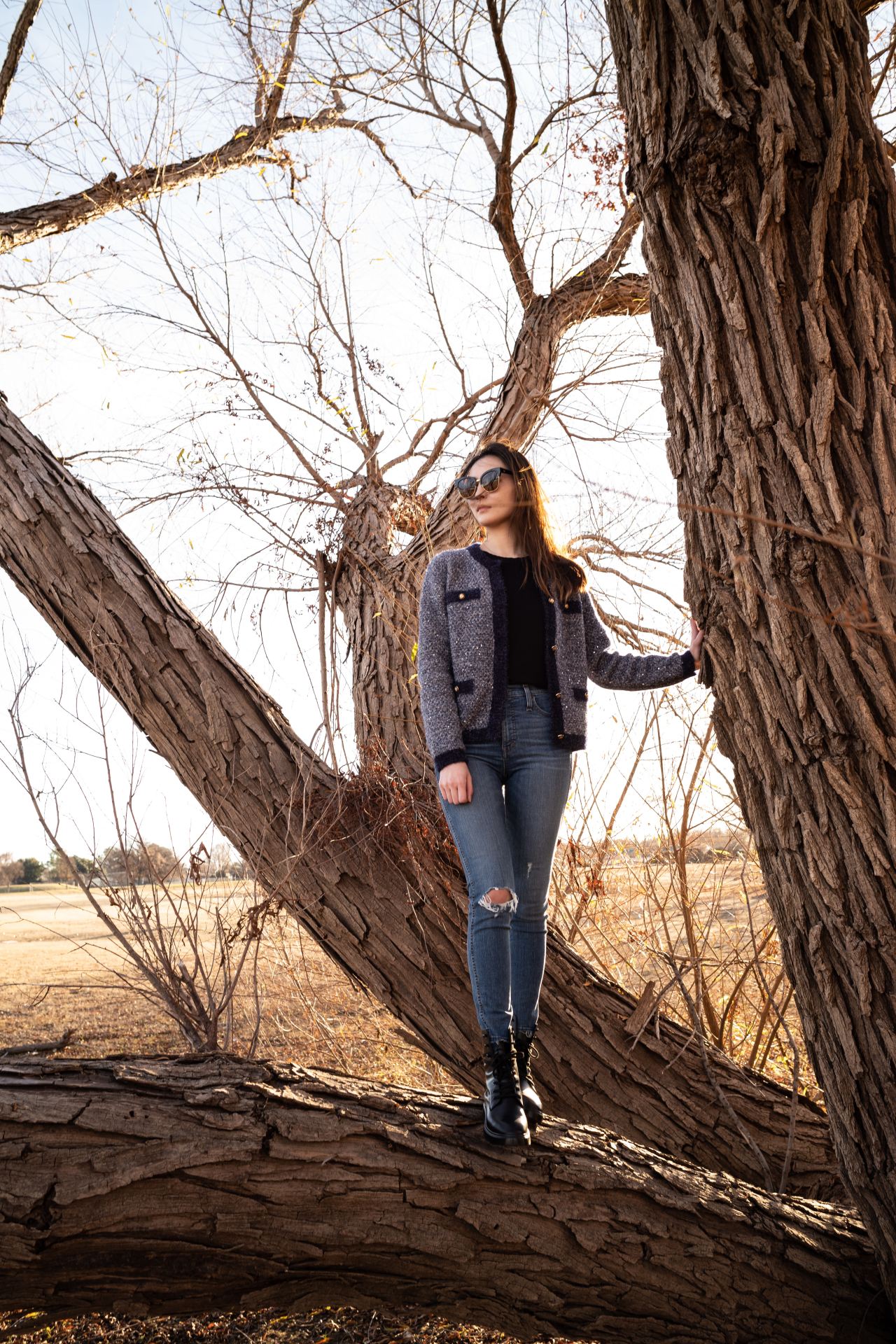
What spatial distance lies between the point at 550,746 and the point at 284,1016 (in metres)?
2.99

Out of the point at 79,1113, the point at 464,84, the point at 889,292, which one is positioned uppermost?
the point at 464,84

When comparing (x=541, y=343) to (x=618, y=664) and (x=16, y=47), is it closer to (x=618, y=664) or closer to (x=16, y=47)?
(x=618, y=664)

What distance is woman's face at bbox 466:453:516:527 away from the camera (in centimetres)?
281

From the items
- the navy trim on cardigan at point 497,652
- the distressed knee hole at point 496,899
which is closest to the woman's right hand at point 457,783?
the navy trim on cardigan at point 497,652

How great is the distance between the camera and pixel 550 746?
2.65 metres

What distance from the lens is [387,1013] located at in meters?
4.41

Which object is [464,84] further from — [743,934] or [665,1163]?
[665,1163]

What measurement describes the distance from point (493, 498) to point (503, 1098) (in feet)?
5.48

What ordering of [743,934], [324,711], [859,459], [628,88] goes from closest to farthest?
[859,459] → [628,88] → [324,711] → [743,934]

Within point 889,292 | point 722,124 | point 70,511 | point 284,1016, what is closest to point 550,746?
point 889,292

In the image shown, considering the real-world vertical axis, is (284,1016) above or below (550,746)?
below

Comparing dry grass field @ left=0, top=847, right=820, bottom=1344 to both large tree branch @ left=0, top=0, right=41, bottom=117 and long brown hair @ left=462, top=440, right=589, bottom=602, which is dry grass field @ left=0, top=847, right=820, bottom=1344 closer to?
long brown hair @ left=462, top=440, right=589, bottom=602

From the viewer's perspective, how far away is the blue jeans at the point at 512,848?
2.43 m

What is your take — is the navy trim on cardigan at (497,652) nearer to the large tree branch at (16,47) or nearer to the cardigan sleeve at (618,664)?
the cardigan sleeve at (618,664)
